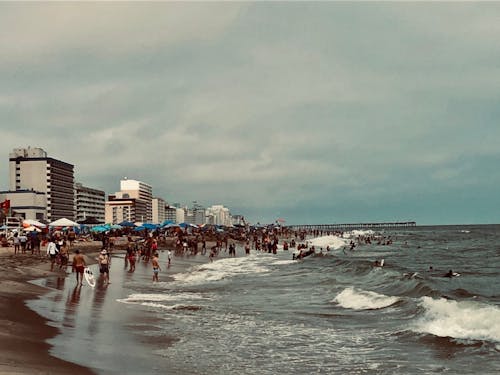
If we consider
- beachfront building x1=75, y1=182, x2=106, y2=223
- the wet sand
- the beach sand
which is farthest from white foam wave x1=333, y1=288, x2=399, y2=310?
beachfront building x1=75, y1=182, x2=106, y2=223

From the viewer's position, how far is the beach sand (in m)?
8.62

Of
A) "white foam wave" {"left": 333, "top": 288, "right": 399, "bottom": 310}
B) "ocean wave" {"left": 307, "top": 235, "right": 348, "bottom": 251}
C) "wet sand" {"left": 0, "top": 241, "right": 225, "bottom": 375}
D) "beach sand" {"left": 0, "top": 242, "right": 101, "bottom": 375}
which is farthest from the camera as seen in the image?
"ocean wave" {"left": 307, "top": 235, "right": 348, "bottom": 251}

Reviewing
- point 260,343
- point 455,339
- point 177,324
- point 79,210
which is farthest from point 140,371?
point 79,210

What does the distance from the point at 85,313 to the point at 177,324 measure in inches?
117

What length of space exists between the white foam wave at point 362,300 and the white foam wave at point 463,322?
2.22m

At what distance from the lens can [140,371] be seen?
950 centimetres

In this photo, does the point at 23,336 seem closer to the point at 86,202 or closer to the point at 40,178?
the point at 40,178

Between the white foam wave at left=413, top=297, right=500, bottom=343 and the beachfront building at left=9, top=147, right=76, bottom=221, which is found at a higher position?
the beachfront building at left=9, top=147, right=76, bottom=221

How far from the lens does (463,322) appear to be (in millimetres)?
15180

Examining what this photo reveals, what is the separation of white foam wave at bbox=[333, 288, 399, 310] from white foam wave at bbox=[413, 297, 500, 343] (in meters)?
2.22

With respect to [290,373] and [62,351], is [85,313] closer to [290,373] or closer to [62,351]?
[62,351]

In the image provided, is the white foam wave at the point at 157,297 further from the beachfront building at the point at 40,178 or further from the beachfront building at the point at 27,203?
the beachfront building at the point at 40,178

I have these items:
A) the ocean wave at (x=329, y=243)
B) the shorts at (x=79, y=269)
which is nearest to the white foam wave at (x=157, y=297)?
the shorts at (x=79, y=269)

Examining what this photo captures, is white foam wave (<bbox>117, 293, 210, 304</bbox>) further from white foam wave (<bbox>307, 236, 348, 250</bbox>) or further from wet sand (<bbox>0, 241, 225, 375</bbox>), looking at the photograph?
white foam wave (<bbox>307, 236, 348, 250</bbox>)
